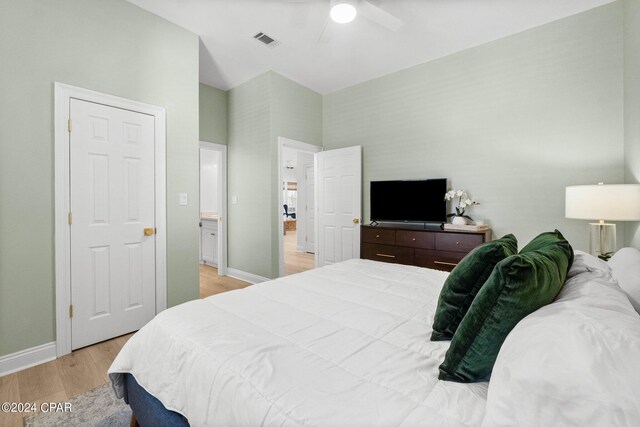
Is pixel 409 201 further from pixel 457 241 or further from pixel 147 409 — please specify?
pixel 147 409

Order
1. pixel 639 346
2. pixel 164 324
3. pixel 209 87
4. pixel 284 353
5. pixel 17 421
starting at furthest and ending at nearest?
pixel 209 87, pixel 17 421, pixel 164 324, pixel 284 353, pixel 639 346

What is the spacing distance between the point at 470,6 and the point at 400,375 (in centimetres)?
338

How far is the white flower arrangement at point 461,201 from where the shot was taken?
137 inches

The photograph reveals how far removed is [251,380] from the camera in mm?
882

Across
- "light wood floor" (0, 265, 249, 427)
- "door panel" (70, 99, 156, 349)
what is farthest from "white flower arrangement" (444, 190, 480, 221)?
"light wood floor" (0, 265, 249, 427)

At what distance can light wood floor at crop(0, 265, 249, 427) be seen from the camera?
1.79 meters

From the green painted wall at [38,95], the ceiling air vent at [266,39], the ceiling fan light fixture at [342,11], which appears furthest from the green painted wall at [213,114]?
the ceiling fan light fixture at [342,11]

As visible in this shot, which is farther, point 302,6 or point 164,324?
point 302,6

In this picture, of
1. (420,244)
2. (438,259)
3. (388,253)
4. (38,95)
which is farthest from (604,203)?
(38,95)

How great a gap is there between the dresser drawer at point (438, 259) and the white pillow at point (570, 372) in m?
2.59

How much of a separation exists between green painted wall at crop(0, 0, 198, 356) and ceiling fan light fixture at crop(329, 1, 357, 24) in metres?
1.83

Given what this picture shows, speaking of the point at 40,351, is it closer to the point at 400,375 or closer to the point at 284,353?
the point at 284,353

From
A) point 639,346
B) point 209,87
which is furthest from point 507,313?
point 209,87

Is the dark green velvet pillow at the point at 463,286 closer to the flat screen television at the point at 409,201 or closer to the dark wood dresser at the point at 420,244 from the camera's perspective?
the dark wood dresser at the point at 420,244
